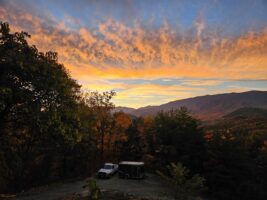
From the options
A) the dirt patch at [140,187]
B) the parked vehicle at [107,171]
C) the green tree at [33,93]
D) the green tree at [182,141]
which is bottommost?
the dirt patch at [140,187]

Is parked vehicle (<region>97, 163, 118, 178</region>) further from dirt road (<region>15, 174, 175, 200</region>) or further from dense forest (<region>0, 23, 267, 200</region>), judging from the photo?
dense forest (<region>0, 23, 267, 200</region>)

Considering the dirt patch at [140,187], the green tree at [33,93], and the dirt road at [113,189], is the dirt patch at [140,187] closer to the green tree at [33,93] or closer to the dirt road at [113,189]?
the dirt road at [113,189]

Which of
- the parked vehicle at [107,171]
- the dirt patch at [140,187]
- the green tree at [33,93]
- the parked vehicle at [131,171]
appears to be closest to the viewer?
the green tree at [33,93]

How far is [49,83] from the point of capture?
83.7 feet

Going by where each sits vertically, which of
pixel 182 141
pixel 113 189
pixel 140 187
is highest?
pixel 182 141

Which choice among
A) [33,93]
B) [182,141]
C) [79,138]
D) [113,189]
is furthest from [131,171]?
[33,93]

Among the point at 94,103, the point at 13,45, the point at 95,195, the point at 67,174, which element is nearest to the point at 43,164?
the point at 67,174

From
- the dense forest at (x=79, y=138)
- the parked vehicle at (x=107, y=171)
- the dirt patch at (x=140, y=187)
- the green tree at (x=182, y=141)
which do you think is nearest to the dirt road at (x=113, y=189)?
the dirt patch at (x=140, y=187)

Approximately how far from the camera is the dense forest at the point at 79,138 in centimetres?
2438

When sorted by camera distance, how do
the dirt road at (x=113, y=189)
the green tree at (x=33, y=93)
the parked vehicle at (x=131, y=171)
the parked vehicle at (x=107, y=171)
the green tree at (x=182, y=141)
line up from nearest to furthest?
the green tree at (x=33, y=93) → the dirt road at (x=113, y=189) → the parked vehicle at (x=107, y=171) → the parked vehicle at (x=131, y=171) → the green tree at (x=182, y=141)

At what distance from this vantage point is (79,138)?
28.3 meters

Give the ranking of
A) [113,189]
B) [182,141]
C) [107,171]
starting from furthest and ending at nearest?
[182,141] < [107,171] < [113,189]

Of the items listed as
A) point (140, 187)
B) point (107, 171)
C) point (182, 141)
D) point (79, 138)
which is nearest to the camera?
point (79, 138)

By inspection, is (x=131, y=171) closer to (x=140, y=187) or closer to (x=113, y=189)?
(x=140, y=187)
